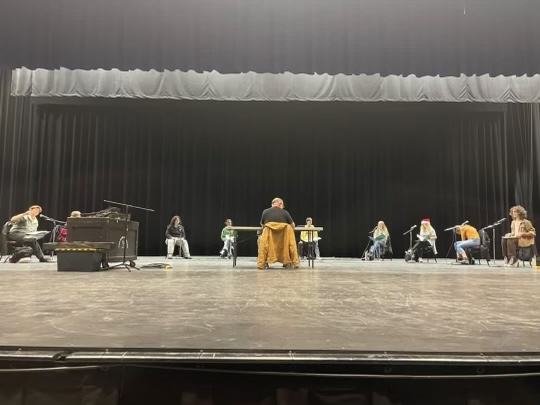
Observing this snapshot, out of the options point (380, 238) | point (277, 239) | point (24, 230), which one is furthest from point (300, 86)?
point (24, 230)

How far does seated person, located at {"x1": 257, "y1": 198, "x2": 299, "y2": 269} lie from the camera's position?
5.90 metres

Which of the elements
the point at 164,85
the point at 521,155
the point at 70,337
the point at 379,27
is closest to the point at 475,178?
the point at 521,155

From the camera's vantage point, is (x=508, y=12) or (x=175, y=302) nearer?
(x=175, y=302)

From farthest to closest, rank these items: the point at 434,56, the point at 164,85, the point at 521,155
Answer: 1. the point at 521,155
2. the point at 164,85
3. the point at 434,56

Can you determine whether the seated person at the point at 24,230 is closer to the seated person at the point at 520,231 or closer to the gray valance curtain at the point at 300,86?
the gray valance curtain at the point at 300,86

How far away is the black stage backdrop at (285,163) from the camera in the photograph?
1159 cm

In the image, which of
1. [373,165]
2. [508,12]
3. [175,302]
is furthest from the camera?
[373,165]

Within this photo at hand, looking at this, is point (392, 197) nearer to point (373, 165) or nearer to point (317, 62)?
point (373, 165)

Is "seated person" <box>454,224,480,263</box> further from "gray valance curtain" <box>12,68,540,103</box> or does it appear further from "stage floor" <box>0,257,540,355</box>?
"stage floor" <box>0,257,540,355</box>

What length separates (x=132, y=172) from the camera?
1184cm

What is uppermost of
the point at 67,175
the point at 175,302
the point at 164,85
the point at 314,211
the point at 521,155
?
the point at 164,85

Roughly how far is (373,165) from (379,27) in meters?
7.28

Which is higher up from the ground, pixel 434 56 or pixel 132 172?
pixel 434 56

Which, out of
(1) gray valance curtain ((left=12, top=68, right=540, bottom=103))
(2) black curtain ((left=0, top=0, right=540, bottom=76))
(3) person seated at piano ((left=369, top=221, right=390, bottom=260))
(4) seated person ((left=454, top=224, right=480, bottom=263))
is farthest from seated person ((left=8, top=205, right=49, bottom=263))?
(4) seated person ((left=454, top=224, right=480, bottom=263))
